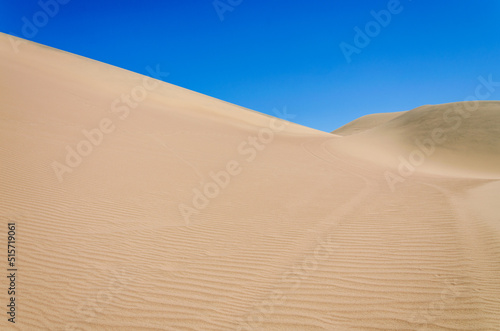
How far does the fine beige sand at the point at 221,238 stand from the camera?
350cm

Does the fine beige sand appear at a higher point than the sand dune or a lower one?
lower

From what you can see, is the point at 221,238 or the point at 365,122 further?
the point at 365,122

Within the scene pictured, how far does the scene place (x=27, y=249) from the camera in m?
4.63

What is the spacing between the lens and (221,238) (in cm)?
579

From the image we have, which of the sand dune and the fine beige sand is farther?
the sand dune

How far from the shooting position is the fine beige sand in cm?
350

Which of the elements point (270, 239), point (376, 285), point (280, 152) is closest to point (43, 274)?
point (270, 239)

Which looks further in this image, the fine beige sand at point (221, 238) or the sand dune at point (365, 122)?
the sand dune at point (365, 122)

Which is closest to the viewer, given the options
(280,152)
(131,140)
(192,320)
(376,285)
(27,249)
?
(192,320)

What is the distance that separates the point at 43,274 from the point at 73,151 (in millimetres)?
6195

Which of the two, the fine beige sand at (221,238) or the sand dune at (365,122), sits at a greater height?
the sand dune at (365,122)

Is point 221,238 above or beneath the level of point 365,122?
beneath

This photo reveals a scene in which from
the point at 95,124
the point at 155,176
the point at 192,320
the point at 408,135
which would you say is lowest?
the point at 192,320

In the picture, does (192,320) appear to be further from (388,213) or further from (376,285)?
Result: (388,213)
